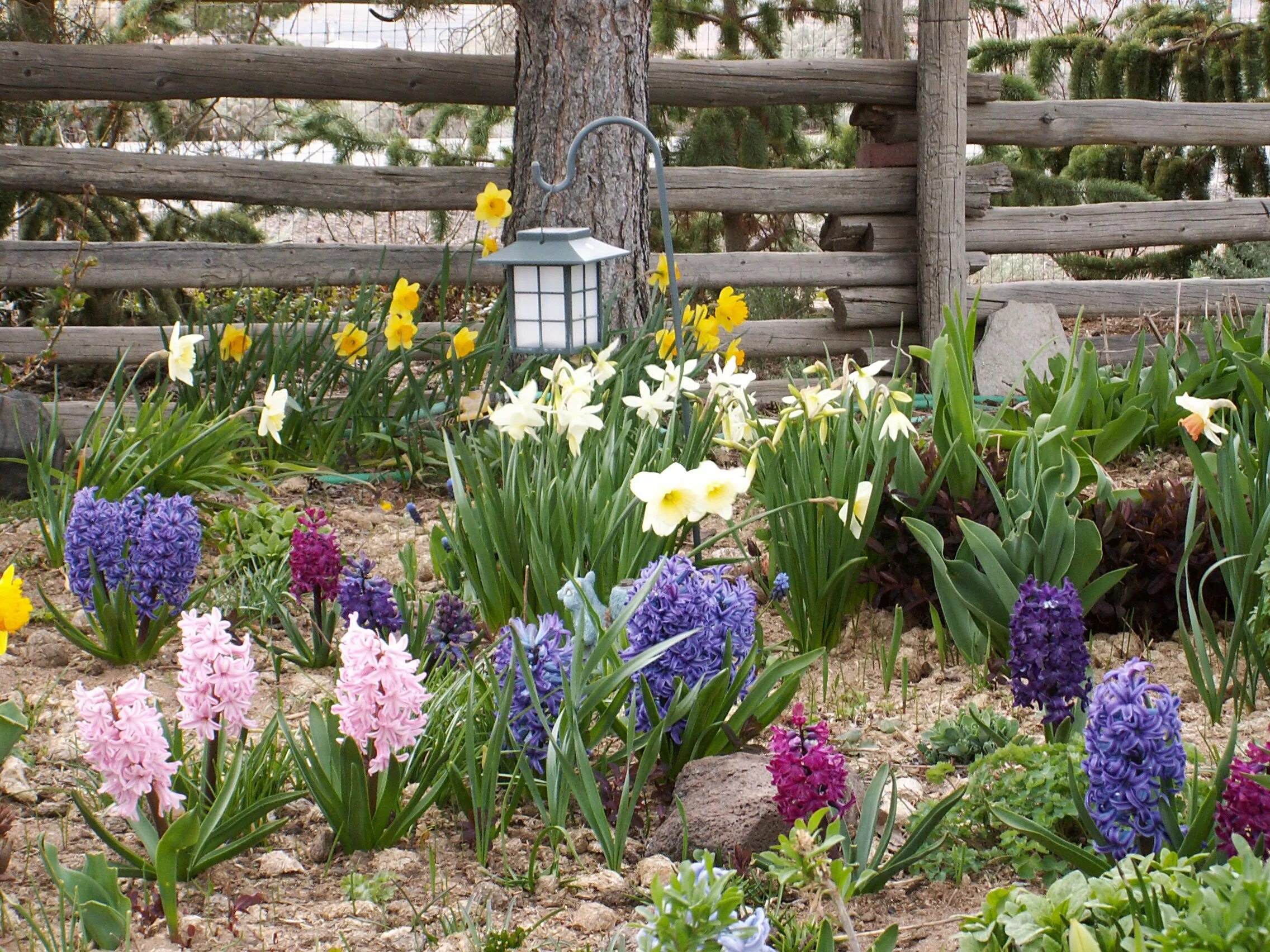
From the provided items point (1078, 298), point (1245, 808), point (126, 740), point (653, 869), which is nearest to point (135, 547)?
point (126, 740)

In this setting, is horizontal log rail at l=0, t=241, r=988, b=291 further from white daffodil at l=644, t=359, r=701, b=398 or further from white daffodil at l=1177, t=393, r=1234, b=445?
white daffodil at l=1177, t=393, r=1234, b=445

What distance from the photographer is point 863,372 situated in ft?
7.32

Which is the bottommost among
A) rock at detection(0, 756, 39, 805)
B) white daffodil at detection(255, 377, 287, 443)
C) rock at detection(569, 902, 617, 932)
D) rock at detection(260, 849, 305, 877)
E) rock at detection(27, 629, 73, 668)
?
rock at detection(569, 902, 617, 932)

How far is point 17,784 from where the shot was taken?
1731 millimetres

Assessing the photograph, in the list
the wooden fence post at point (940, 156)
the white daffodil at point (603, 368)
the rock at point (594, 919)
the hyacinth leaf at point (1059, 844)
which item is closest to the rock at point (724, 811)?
the rock at point (594, 919)

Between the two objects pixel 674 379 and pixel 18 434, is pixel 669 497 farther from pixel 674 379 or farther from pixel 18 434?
pixel 18 434

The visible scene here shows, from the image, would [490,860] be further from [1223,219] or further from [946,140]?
[1223,219]

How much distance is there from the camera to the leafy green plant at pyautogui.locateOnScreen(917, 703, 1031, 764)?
1774 mm

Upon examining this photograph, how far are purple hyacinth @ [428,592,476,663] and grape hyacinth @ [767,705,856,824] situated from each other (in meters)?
0.68

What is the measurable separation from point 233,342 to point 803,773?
2.51 m

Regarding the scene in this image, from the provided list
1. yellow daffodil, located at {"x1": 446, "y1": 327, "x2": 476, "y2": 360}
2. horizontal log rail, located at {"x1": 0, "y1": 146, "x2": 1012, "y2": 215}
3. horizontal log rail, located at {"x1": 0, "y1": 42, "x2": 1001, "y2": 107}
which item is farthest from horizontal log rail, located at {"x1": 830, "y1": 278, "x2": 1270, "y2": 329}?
yellow daffodil, located at {"x1": 446, "y1": 327, "x2": 476, "y2": 360}

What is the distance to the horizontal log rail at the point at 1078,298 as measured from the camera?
4.78 meters

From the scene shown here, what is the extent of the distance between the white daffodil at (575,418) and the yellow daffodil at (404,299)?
1.07m

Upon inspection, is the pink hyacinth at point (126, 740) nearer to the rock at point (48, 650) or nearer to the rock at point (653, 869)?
the rock at point (653, 869)
